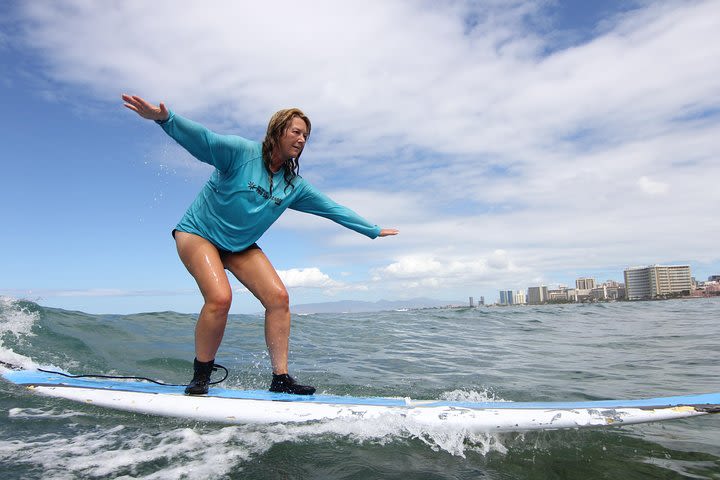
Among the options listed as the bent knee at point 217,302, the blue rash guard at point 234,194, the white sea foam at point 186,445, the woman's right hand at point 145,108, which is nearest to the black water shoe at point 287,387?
the white sea foam at point 186,445

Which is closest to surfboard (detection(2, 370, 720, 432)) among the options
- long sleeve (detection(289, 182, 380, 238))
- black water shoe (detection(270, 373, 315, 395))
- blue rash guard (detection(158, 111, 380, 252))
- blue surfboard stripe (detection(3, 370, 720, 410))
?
blue surfboard stripe (detection(3, 370, 720, 410))

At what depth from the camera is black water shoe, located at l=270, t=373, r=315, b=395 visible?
4.16 meters

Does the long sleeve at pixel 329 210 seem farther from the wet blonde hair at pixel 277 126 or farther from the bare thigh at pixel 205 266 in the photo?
the bare thigh at pixel 205 266

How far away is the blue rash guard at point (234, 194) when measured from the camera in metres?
3.88

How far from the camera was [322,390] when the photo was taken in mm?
5320

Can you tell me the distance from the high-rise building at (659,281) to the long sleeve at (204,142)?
171 m

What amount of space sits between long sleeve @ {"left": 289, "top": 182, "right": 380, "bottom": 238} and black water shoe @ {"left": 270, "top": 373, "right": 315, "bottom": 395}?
167 centimetres

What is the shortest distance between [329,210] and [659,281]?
177333mm

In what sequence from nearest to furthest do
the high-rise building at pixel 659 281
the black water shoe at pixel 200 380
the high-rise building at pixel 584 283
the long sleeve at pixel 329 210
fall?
the black water shoe at pixel 200 380 → the long sleeve at pixel 329 210 → the high-rise building at pixel 659 281 → the high-rise building at pixel 584 283

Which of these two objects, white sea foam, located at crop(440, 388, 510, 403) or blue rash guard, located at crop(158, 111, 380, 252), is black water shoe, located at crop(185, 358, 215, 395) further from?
white sea foam, located at crop(440, 388, 510, 403)

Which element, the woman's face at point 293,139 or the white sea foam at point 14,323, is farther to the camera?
the white sea foam at point 14,323

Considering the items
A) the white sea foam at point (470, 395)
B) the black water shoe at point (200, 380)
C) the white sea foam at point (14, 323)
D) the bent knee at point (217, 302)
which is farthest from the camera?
the white sea foam at point (14, 323)

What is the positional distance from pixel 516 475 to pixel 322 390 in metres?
2.92

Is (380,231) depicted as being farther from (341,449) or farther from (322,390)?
(341,449)
